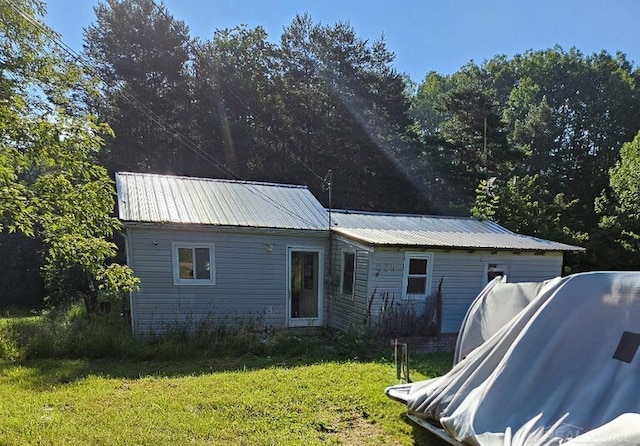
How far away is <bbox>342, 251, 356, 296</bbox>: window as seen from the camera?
1001 cm

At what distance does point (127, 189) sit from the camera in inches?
403

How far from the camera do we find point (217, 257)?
9.65 metres

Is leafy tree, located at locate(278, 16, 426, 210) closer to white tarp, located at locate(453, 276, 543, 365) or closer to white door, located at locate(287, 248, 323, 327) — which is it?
white door, located at locate(287, 248, 323, 327)

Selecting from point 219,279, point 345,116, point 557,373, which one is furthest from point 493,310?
point 345,116

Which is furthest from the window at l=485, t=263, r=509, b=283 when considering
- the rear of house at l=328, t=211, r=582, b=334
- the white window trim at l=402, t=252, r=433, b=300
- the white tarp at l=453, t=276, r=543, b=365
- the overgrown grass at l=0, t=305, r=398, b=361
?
the white tarp at l=453, t=276, r=543, b=365

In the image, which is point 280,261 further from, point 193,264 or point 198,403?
point 198,403

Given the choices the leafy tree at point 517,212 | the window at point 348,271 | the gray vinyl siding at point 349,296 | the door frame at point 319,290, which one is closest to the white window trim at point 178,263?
the door frame at point 319,290

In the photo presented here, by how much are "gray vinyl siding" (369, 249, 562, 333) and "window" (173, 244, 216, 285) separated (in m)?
3.77

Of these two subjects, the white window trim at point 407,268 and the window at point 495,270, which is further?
Result: the window at point 495,270

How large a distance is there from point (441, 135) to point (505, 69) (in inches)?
878

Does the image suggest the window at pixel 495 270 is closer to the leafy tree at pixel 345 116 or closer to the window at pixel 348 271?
the window at pixel 348 271

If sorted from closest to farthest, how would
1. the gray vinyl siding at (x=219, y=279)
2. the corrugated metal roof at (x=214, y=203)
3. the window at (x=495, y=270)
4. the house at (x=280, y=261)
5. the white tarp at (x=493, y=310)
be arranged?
1. the white tarp at (x=493, y=310)
2. the gray vinyl siding at (x=219, y=279)
3. the house at (x=280, y=261)
4. the corrugated metal roof at (x=214, y=203)
5. the window at (x=495, y=270)

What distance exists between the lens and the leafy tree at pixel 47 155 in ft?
15.6

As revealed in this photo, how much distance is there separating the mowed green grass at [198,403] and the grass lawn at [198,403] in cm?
1
